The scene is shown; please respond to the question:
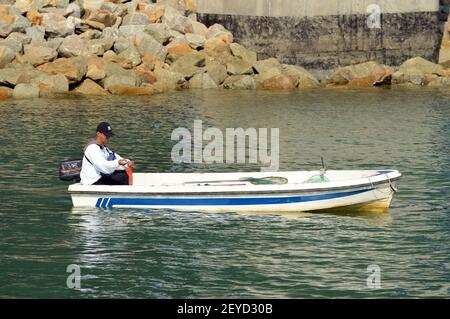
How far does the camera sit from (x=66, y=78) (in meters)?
49.1

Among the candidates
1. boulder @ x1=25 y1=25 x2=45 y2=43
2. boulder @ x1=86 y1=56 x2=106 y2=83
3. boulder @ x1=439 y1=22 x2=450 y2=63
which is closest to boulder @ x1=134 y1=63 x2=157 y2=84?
boulder @ x1=86 y1=56 x2=106 y2=83

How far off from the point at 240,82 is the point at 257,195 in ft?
96.1

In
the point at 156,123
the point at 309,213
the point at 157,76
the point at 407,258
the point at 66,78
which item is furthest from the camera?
the point at 157,76

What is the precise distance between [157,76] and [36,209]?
26.7 m

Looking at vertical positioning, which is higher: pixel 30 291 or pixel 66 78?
pixel 66 78

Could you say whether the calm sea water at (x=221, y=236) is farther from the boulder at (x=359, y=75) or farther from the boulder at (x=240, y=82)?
the boulder at (x=359, y=75)

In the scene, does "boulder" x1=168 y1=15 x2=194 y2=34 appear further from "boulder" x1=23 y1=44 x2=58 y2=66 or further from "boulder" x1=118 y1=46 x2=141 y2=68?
"boulder" x1=23 y1=44 x2=58 y2=66

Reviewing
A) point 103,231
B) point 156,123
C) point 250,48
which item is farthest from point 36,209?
point 250,48

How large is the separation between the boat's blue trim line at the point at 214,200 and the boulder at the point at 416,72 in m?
31.8

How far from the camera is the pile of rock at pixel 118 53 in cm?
4969

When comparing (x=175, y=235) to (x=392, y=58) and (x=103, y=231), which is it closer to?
(x=103, y=231)

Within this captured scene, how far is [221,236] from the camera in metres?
23.3

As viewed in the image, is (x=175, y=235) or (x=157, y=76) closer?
(x=175, y=235)
